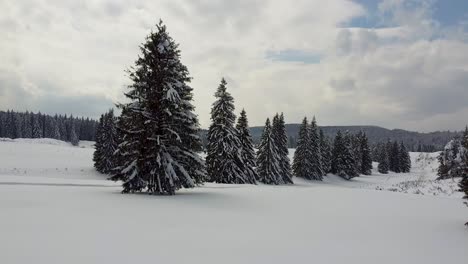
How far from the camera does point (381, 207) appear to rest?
58.0ft

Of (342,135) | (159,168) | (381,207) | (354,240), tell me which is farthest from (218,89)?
(342,135)

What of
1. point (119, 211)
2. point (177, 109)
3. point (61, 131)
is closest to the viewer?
point (119, 211)

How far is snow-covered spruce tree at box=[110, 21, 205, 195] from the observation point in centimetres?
A: 1856

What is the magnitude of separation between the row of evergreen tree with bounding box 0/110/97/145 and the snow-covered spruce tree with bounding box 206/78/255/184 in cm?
11530

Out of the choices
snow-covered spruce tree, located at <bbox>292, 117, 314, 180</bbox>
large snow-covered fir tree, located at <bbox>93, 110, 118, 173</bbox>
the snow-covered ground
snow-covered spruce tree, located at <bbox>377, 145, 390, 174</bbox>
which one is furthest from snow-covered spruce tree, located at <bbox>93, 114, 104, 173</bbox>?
snow-covered spruce tree, located at <bbox>377, 145, 390, 174</bbox>

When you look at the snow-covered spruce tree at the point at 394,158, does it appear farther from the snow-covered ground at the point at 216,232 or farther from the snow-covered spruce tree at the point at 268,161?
the snow-covered ground at the point at 216,232

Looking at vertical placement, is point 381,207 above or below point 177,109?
below

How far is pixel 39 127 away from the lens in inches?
5669

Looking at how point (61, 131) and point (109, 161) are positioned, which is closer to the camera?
point (109, 161)

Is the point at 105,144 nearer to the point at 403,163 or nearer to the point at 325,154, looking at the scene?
the point at 325,154

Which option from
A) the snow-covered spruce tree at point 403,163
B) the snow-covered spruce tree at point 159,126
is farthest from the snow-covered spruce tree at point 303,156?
the snow-covered spruce tree at point 403,163

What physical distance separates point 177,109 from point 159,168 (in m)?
3.37

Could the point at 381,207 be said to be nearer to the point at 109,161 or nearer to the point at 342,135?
the point at 109,161

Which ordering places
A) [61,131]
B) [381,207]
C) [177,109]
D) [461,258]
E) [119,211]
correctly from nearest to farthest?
[461,258] < [119,211] < [381,207] < [177,109] < [61,131]
